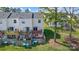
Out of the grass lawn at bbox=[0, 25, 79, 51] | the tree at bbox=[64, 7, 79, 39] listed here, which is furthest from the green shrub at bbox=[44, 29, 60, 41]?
the tree at bbox=[64, 7, 79, 39]

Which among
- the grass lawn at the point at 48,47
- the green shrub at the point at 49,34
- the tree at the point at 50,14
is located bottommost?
the grass lawn at the point at 48,47

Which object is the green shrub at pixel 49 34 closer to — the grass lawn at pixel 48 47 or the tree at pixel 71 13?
the grass lawn at pixel 48 47

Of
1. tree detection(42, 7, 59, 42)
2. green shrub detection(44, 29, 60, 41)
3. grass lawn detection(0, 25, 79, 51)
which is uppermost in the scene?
tree detection(42, 7, 59, 42)

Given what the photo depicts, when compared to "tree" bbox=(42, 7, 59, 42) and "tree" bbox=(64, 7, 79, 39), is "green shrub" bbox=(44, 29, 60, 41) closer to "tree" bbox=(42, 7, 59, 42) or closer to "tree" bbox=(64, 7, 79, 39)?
"tree" bbox=(42, 7, 59, 42)

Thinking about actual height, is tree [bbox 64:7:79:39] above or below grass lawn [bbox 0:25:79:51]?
above

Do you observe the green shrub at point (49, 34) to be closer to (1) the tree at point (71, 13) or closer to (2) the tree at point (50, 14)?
(2) the tree at point (50, 14)

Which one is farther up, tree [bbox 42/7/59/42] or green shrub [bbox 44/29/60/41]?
tree [bbox 42/7/59/42]

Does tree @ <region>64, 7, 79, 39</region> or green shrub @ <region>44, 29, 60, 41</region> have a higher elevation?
tree @ <region>64, 7, 79, 39</region>

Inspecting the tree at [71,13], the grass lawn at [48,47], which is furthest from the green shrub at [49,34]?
the tree at [71,13]

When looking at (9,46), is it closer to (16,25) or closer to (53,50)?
(16,25)

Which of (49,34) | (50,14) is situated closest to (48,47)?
(49,34)

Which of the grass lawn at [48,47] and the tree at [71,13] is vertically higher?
the tree at [71,13]
